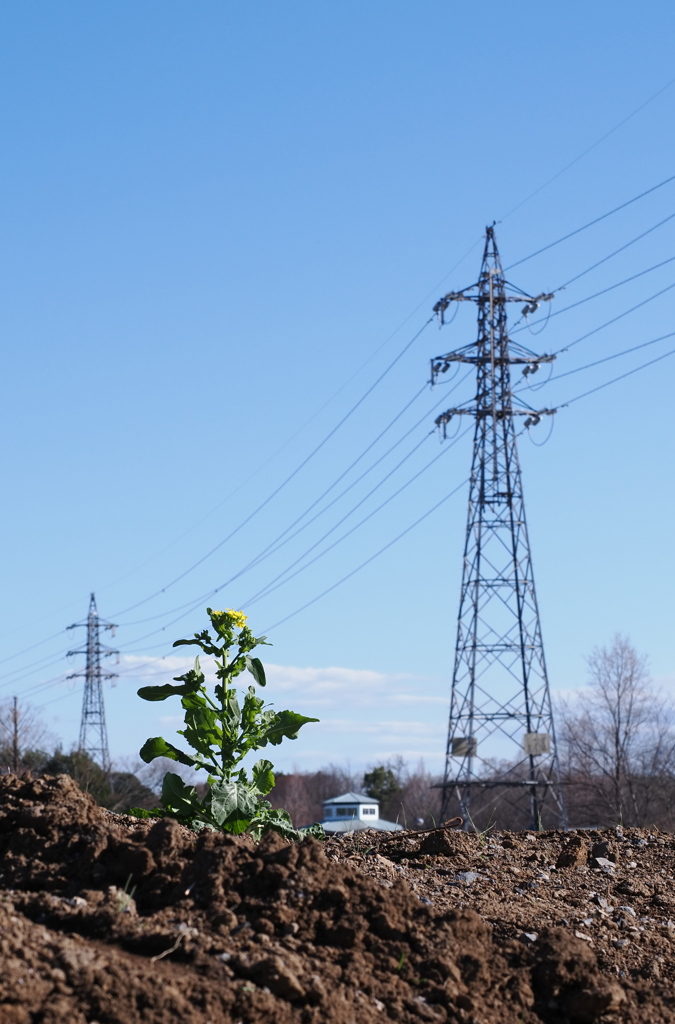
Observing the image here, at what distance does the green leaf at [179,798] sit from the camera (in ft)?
19.7

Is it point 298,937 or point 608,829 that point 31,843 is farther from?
point 608,829

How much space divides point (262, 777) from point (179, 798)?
497 millimetres

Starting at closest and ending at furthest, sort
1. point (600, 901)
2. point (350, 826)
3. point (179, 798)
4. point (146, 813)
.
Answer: point (600, 901) < point (179, 798) < point (146, 813) < point (350, 826)

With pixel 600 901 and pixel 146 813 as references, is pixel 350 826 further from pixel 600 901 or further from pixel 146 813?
pixel 600 901

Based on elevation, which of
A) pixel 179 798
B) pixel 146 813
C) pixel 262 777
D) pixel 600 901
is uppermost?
pixel 262 777

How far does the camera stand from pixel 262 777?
625 centimetres

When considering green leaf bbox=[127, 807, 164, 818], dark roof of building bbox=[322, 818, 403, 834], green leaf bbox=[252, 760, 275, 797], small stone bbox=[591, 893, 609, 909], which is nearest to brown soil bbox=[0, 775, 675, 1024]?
small stone bbox=[591, 893, 609, 909]

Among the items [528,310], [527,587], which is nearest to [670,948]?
[527,587]

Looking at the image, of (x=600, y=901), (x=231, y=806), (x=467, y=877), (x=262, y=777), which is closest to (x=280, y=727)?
(x=262, y=777)

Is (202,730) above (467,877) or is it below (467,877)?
above

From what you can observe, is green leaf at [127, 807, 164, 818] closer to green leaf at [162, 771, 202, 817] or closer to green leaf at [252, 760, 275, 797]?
green leaf at [162, 771, 202, 817]

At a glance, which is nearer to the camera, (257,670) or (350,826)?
(257,670)

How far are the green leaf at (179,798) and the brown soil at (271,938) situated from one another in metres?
0.56

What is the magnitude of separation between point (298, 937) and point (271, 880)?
0.96 feet
